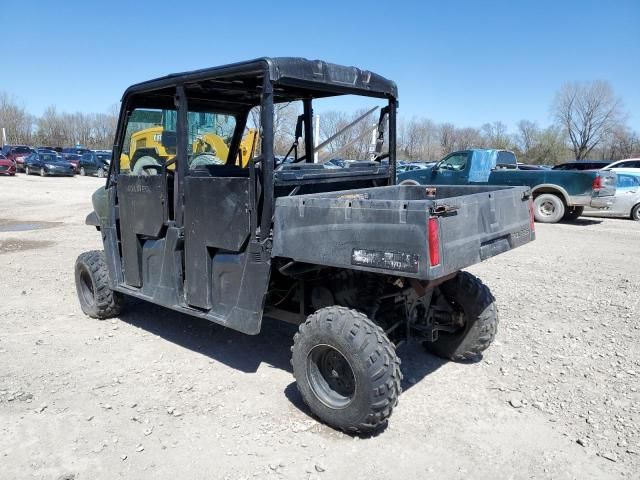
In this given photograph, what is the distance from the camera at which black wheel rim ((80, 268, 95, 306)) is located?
213 inches

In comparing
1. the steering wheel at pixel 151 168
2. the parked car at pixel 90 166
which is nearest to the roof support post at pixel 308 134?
the steering wheel at pixel 151 168

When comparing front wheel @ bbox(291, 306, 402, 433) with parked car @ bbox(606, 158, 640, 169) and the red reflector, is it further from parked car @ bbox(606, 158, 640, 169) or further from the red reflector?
parked car @ bbox(606, 158, 640, 169)

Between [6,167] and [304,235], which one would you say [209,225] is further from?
[6,167]

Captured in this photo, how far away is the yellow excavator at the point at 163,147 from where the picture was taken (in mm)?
4348

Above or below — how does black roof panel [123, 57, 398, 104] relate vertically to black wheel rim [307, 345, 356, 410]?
above

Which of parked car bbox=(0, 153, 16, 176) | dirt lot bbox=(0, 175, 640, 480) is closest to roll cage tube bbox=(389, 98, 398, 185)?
dirt lot bbox=(0, 175, 640, 480)

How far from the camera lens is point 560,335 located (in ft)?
16.0

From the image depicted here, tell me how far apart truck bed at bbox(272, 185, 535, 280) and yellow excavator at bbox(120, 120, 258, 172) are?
1.36m

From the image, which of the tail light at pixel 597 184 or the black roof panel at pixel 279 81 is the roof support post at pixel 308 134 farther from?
the tail light at pixel 597 184

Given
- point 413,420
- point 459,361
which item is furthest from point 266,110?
point 459,361

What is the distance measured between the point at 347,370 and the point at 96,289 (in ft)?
10.0

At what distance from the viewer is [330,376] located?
135 inches

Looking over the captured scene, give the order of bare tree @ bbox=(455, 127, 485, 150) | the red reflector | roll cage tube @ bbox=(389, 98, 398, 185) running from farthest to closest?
bare tree @ bbox=(455, 127, 485, 150) → roll cage tube @ bbox=(389, 98, 398, 185) → the red reflector

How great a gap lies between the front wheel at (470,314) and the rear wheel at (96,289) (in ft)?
10.7
